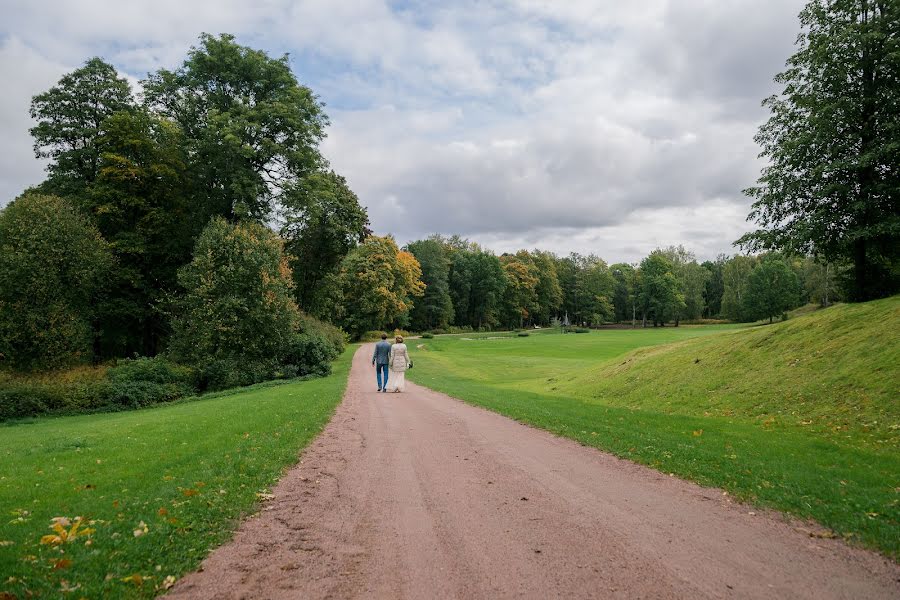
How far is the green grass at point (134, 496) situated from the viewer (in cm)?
447

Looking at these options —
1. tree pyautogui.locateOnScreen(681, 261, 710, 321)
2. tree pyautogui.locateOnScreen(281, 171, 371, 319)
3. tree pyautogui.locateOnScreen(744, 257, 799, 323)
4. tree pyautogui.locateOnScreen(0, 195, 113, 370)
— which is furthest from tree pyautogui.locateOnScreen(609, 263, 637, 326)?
tree pyautogui.locateOnScreen(0, 195, 113, 370)

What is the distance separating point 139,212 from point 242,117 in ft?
33.6

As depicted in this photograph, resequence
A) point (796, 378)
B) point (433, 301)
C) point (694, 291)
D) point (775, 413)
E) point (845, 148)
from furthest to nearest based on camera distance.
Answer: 1. point (694, 291)
2. point (433, 301)
3. point (845, 148)
4. point (796, 378)
5. point (775, 413)

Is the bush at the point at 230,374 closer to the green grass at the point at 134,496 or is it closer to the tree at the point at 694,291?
the green grass at the point at 134,496

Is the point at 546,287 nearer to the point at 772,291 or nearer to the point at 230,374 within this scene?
the point at 772,291

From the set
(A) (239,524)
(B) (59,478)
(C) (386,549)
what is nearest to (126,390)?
(B) (59,478)

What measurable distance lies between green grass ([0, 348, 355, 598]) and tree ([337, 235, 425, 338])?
174ft

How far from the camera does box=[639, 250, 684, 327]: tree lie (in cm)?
11019

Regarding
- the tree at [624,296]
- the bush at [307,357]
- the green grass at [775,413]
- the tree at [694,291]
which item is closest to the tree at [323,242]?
the bush at [307,357]

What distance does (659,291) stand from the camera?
367 ft

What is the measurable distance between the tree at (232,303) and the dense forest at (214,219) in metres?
0.10

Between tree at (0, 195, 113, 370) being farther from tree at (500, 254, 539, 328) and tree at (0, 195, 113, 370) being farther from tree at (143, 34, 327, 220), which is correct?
tree at (500, 254, 539, 328)

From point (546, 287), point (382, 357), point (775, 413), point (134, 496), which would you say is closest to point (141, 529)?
point (134, 496)

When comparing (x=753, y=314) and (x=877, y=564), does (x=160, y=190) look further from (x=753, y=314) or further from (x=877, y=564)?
(x=753, y=314)
